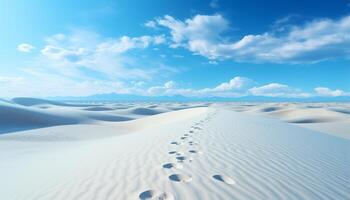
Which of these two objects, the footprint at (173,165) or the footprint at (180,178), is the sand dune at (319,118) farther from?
the footprint at (180,178)

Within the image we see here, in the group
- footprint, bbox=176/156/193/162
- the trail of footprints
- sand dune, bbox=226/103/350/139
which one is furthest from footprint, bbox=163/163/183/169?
sand dune, bbox=226/103/350/139

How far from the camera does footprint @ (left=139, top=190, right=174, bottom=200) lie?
3.40m

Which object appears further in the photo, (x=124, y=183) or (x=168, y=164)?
(x=168, y=164)

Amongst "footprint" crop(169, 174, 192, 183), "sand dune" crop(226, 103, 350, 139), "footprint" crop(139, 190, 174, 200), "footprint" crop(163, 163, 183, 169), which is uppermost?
"footprint" crop(163, 163, 183, 169)

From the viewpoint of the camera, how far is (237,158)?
5.52m

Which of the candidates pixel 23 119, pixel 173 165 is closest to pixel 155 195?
pixel 173 165

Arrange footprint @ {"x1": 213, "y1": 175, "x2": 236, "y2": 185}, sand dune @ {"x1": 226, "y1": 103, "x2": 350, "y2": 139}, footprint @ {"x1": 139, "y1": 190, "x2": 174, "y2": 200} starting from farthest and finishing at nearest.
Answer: sand dune @ {"x1": 226, "y1": 103, "x2": 350, "y2": 139} < footprint @ {"x1": 213, "y1": 175, "x2": 236, "y2": 185} < footprint @ {"x1": 139, "y1": 190, "x2": 174, "y2": 200}

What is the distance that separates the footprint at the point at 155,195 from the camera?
134 inches

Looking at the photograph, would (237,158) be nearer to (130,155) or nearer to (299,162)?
(299,162)

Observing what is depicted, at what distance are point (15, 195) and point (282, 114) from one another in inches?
1936

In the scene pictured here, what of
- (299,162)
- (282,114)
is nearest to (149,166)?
(299,162)

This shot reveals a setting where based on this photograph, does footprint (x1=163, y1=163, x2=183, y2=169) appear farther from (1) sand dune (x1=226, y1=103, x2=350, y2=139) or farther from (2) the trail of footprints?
(1) sand dune (x1=226, y1=103, x2=350, y2=139)

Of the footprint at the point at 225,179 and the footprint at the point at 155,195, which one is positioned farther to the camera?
the footprint at the point at 225,179

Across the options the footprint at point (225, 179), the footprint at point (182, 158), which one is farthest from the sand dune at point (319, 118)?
the footprint at point (225, 179)
